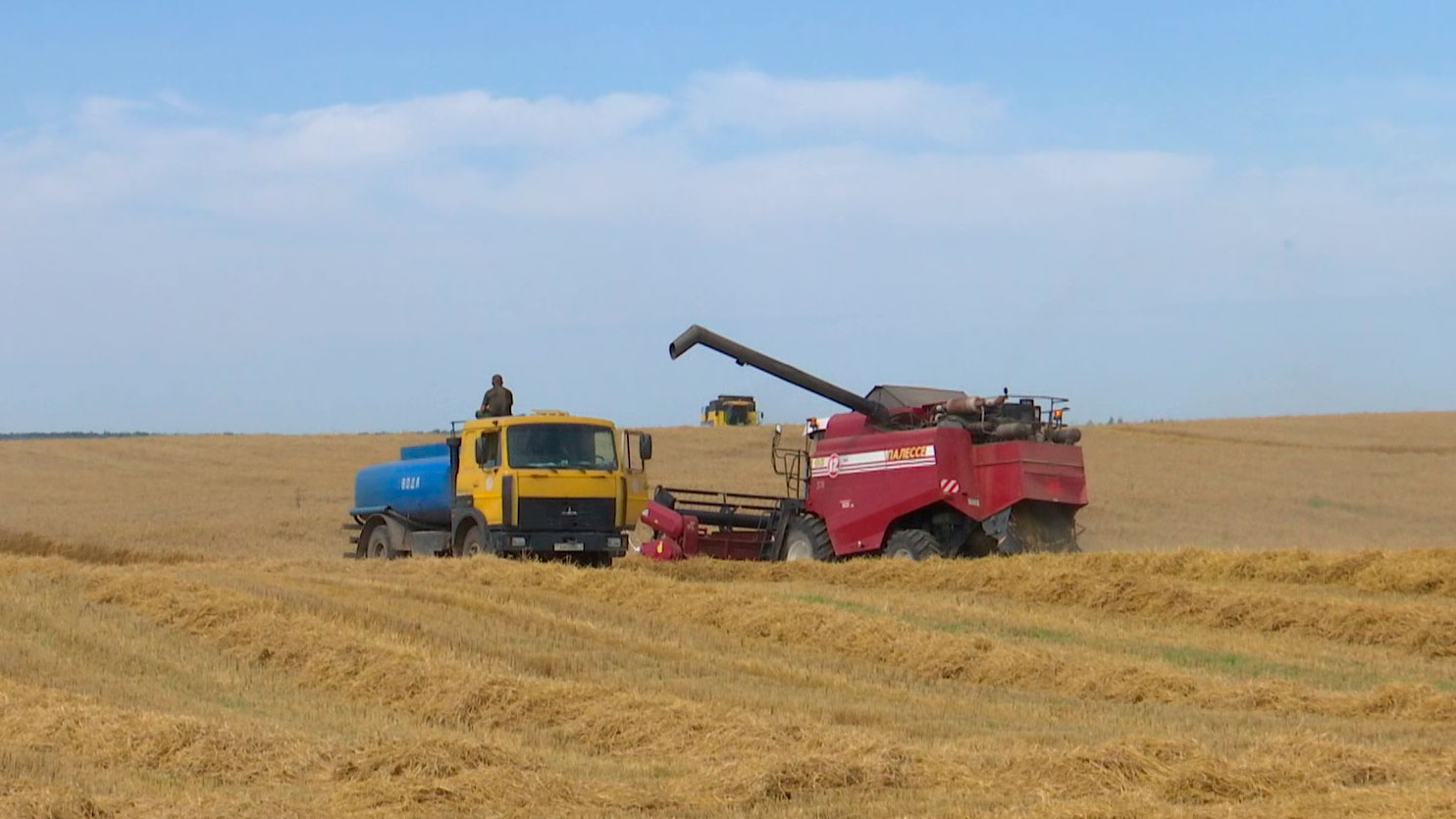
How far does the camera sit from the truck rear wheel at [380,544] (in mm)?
21906

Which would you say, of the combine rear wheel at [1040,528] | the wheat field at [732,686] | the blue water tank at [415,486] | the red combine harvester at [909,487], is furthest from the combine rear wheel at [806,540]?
the blue water tank at [415,486]

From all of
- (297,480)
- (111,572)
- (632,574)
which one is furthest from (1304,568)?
(297,480)

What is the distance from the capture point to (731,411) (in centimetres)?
6091

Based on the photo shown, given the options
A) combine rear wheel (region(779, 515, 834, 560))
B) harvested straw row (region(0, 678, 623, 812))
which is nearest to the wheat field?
harvested straw row (region(0, 678, 623, 812))

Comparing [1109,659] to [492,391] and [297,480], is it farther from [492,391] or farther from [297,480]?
[297,480]

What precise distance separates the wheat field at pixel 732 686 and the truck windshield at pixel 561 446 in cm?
169

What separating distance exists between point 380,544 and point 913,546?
7.23 metres

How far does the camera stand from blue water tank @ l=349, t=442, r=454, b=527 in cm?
2117

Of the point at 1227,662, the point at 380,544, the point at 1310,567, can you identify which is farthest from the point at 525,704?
the point at 380,544

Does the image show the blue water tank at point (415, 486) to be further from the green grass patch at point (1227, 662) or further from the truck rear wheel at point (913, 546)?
the green grass patch at point (1227, 662)

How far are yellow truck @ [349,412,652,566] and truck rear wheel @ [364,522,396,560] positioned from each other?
1193mm

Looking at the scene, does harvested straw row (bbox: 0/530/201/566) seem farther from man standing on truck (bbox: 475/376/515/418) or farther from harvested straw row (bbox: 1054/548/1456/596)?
harvested straw row (bbox: 1054/548/1456/596)

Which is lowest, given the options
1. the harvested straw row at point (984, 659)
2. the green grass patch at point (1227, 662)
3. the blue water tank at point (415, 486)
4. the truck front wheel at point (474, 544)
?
the green grass patch at point (1227, 662)

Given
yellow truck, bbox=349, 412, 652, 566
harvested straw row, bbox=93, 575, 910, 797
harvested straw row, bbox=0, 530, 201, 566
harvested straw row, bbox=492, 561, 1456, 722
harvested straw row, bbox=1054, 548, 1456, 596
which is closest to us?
harvested straw row, bbox=93, 575, 910, 797
